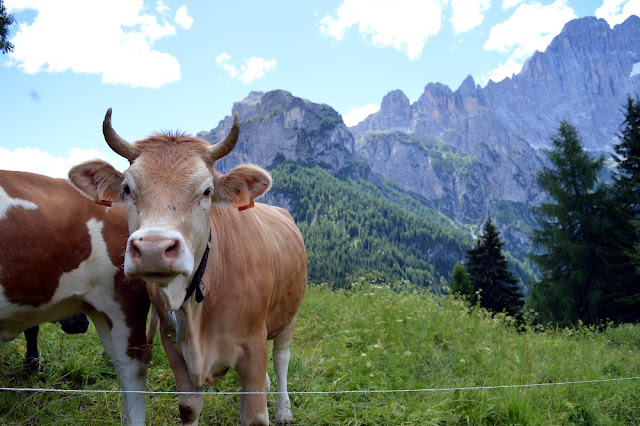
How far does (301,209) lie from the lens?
509 feet

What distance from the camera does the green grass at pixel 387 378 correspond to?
3719 millimetres

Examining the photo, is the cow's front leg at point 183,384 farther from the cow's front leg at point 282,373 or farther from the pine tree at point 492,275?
the pine tree at point 492,275

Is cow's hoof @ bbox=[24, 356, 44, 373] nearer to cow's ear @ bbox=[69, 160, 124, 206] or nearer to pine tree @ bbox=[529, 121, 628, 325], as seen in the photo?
cow's ear @ bbox=[69, 160, 124, 206]

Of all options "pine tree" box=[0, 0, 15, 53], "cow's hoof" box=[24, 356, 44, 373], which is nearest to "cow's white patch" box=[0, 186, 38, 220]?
"cow's hoof" box=[24, 356, 44, 373]

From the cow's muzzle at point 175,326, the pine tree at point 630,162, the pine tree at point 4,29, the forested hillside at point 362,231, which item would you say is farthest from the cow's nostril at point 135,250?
the forested hillside at point 362,231

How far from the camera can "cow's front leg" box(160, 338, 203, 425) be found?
9.27ft

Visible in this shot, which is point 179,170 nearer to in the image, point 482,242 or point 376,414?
point 376,414

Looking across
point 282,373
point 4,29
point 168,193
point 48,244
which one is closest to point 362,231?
point 4,29

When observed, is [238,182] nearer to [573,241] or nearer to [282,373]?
[282,373]

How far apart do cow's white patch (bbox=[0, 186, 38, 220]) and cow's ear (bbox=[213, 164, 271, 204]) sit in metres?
1.39

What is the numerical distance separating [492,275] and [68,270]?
29238 mm

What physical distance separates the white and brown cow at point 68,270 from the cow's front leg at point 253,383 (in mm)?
953

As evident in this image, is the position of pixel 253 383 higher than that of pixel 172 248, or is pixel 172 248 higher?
pixel 172 248

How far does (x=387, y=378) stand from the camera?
4.59 meters
